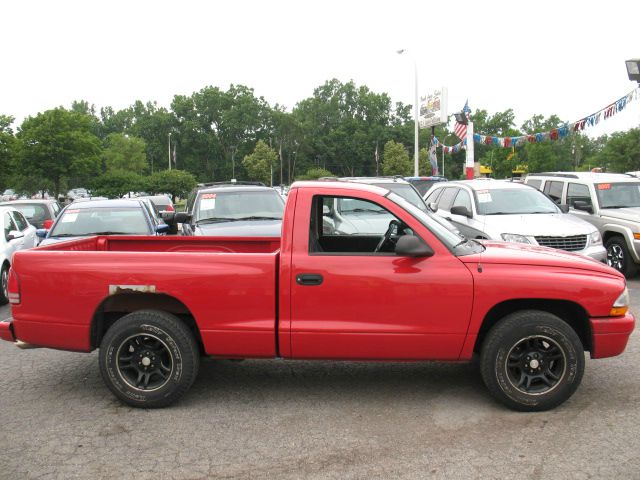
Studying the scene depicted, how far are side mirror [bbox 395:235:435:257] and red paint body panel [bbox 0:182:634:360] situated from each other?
8 cm

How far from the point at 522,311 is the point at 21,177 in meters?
42.3

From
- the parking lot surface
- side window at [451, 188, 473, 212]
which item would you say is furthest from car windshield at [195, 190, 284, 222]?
the parking lot surface

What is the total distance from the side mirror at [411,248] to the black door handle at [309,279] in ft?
2.06

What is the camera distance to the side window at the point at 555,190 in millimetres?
12211

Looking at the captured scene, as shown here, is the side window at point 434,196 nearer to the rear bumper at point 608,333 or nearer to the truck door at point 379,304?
the rear bumper at point 608,333

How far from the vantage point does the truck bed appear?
15.1ft

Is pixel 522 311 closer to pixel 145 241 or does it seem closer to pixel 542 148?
pixel 145 241

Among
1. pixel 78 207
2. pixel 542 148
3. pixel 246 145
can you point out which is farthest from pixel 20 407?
pixel 246 145

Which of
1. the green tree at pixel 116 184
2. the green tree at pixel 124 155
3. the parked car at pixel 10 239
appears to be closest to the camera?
the parked car at pixel 10 239

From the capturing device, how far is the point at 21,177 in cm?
4066

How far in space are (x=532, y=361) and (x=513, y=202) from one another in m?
6.33

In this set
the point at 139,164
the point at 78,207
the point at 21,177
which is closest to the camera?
the point at 78,207

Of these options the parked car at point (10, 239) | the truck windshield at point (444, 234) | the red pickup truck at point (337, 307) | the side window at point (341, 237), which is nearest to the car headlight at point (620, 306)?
the red pickup truck at point (337, 307)

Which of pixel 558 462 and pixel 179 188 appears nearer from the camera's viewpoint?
pixel 558 462
